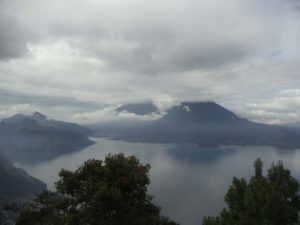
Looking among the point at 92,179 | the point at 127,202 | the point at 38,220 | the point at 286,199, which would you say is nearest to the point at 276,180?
the point at 286,199

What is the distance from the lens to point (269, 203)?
29.0 meters

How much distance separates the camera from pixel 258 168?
36062 mm

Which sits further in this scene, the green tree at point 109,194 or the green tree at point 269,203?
the green tree at point 269,203

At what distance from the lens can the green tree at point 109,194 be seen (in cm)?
2583

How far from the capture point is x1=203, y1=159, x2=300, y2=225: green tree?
29078mm

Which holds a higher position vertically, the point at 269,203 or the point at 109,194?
the point at 109,194

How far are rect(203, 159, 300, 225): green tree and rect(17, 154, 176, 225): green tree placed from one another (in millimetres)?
6746

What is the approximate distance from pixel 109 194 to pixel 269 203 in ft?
42.7

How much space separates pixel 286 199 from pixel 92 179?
1638 centimetres

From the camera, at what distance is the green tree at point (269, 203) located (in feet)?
95.4

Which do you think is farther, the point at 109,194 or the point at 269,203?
the point at 269,203

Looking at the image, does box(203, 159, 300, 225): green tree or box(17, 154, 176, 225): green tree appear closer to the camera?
box(17, 154, 176, 225): green tree

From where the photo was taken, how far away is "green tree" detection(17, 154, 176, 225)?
25.8m

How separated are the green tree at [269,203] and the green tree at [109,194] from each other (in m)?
6.75
